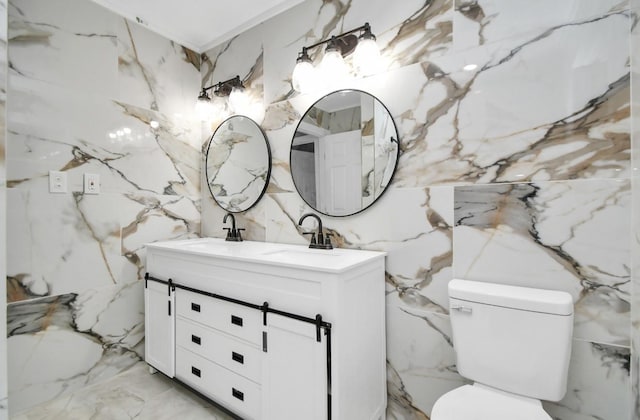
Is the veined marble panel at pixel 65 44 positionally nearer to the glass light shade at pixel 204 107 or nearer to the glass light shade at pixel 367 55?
the glass light shade at pixel 204 107

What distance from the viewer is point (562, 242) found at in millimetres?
1196

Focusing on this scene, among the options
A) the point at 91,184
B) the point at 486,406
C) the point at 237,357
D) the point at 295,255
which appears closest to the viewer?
the point at 486,406

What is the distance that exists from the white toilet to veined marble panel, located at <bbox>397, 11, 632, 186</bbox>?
487mm

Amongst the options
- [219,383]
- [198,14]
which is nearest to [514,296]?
[219,383]

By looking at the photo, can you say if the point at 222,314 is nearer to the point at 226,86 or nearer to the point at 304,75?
the point at 304,75

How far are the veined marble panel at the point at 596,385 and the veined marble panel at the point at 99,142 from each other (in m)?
2.42

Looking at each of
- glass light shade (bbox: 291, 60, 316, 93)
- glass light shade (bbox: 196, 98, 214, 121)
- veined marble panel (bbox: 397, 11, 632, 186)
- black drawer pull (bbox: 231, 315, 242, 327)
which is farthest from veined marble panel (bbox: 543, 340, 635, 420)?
glass light shade (bbox: 196, 98, 214, 121)

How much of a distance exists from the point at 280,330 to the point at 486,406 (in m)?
0.80

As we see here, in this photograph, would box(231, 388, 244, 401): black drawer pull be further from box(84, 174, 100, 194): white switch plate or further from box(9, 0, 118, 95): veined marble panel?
box(9, 0, 118, 95): veined marble panel

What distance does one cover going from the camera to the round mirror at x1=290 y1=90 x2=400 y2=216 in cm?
159

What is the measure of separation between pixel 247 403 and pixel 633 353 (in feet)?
4.99

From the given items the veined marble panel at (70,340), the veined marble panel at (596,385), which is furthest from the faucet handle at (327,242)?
the veined marble panel at (70,340)

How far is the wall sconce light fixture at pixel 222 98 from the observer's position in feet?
7.09

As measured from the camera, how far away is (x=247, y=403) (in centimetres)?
145
